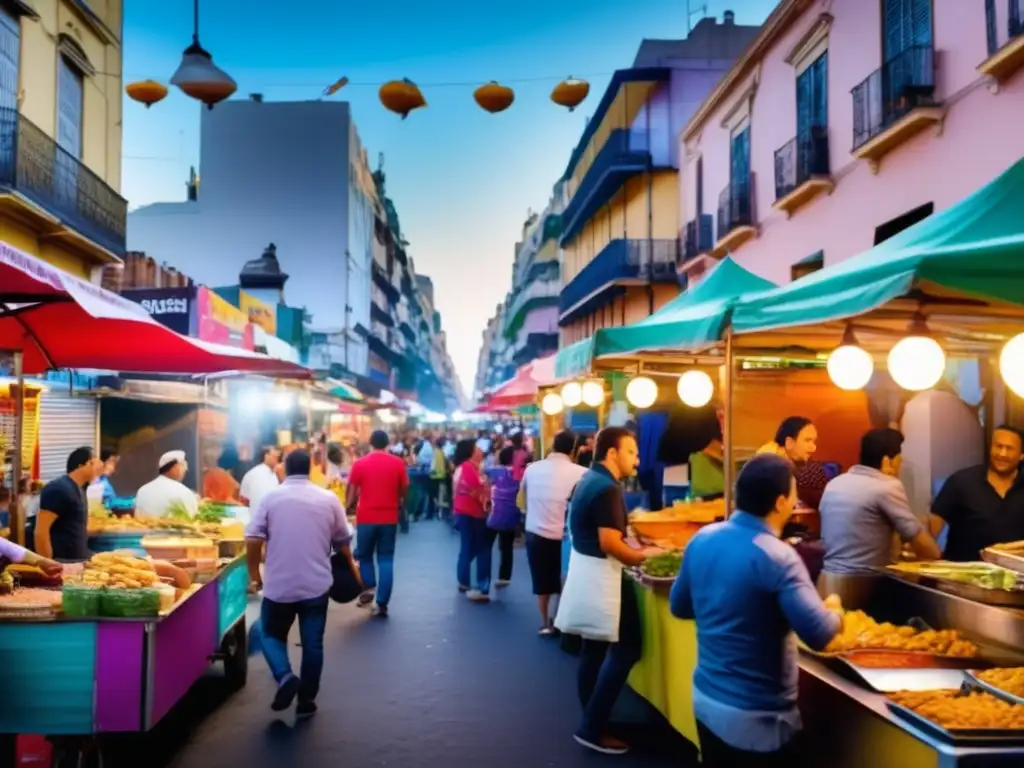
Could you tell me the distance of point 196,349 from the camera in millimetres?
7582

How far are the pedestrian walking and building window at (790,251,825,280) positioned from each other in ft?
38.0

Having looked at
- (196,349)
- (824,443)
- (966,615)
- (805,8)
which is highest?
(805,8)

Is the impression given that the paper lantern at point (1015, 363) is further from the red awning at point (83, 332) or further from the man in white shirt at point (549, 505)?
the man in white shirt at point (549, 505)

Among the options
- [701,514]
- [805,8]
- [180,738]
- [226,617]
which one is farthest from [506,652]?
[805,8]

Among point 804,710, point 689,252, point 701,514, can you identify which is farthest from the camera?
point 689,252

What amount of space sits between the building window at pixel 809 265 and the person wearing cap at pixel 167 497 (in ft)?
36.0

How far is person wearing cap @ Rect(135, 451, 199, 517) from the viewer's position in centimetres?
981

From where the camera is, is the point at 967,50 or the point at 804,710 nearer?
the point at 804,710

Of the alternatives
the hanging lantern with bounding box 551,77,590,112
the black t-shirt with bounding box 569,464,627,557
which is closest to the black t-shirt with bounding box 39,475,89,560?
the black t-shirt with bounding box 569,464,627,557

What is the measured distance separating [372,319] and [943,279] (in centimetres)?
5898

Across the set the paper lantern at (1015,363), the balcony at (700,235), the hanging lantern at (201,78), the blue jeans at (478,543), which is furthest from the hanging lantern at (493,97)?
the balcony at (700,235)

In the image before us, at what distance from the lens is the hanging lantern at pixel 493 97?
1199 centimetres

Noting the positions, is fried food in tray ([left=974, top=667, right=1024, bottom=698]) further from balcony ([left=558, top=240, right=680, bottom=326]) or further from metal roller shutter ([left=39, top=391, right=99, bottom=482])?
balcony ([left=558, top=240, right=680, bottom=326])

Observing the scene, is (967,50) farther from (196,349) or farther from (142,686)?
(142,686)
